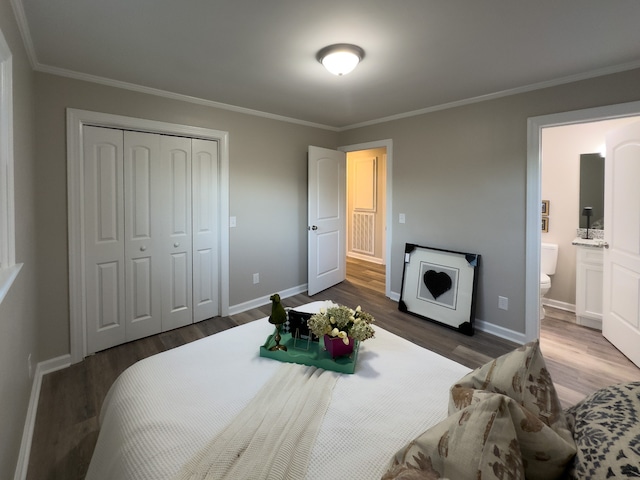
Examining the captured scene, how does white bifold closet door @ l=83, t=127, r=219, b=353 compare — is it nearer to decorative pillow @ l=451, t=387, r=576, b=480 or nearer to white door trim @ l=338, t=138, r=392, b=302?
white door trim @ l=338, t=138, r=392, b=302

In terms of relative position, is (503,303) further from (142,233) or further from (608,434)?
(142,233)

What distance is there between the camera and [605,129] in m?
3.29

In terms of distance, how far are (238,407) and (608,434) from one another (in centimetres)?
102

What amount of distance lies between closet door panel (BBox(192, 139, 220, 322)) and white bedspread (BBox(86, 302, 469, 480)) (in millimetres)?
1807

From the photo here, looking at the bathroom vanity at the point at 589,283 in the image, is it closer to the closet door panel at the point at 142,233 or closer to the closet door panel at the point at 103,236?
the closet door panel at the point at 142,233

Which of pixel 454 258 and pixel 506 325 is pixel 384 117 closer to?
pixel 454 258

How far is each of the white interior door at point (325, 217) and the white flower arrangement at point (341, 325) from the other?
8.16ft

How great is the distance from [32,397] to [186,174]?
6.72 feet

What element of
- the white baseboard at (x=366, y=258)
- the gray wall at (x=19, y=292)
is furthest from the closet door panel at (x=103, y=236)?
the white baseboard at (x=366, y=258)

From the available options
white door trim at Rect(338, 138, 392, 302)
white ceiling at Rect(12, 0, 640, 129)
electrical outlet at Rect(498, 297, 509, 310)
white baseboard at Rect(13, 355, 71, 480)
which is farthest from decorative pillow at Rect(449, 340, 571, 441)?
white door trim at Rect(338, 138, 392, 302)

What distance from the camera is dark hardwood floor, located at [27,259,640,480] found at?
1.65 metres

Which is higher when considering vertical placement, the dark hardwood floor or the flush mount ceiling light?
the flush mount ceiling light

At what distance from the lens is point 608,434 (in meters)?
0.64

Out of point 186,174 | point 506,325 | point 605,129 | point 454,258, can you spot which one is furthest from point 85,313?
point 605,129
